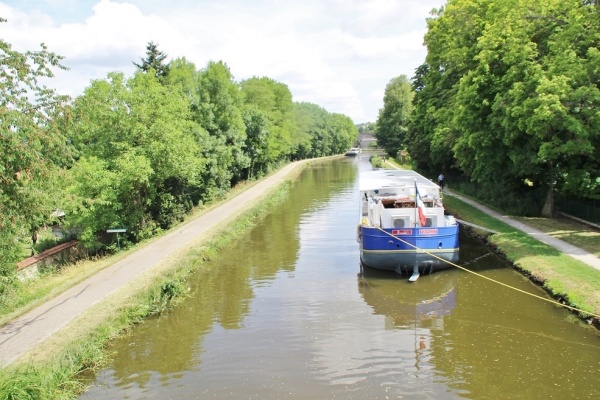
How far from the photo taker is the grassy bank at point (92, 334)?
10070 mm

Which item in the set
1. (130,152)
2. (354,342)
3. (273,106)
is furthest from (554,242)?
(273,106)

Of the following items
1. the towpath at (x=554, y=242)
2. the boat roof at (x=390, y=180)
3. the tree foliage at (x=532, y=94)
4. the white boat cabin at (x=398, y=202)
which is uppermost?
the tree foliage at (x=532, y=94)

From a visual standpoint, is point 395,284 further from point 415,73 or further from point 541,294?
point 415,73

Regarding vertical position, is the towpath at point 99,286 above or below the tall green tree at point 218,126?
below

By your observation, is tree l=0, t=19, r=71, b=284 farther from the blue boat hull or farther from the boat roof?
the boat roof

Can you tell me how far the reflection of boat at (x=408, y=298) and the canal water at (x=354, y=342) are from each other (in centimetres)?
4

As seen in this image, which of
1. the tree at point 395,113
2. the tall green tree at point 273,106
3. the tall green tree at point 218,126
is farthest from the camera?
the tree at point 395,113

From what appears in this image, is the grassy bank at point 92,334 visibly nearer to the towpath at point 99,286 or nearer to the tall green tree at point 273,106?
the towpath at point 99,286

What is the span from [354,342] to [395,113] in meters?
69.9

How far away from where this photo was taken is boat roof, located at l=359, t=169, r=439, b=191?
23.9 m

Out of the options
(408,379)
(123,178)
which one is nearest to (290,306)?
(408,379)

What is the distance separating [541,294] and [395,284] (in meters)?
4.78

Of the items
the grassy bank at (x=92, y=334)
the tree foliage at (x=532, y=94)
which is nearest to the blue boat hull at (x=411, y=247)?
the tree foliage at (x=532, y=94)

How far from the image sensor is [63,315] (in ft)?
46.6
